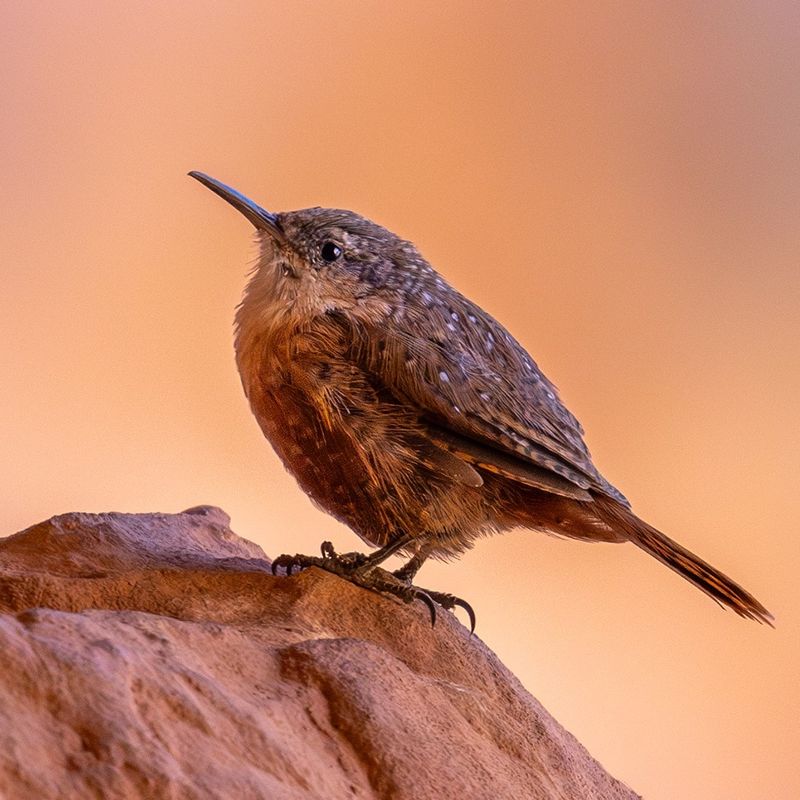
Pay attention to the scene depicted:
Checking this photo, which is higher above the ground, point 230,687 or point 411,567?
point 411,567

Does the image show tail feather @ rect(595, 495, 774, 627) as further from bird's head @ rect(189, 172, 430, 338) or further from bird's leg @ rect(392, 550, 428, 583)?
bird's head @ rect(189, 172, 430, 338)

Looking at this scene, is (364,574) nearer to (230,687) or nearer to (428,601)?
(428,601)

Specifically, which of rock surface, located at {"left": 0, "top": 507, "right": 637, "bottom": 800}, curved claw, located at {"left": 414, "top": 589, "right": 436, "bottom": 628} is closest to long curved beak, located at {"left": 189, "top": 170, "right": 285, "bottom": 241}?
rock surface, located at {"left": 0, "top": 507, "right": 637, "bottom": 800}

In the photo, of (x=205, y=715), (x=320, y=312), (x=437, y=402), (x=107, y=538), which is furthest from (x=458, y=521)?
(x=205, y=715)

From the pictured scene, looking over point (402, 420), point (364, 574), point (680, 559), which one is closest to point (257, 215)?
point (402, 420)

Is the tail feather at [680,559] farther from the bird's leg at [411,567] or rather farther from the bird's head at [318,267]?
the bird's head at [318,267]

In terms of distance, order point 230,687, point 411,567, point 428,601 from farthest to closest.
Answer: point 411,567 → point 428,601 → point 230,687

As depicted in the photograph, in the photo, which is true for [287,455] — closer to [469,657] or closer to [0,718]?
[469,657]


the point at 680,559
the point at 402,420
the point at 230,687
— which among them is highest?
the point at 680,559
